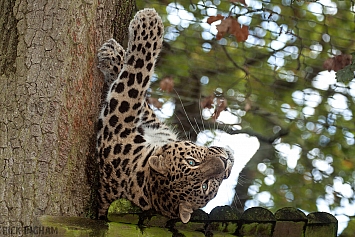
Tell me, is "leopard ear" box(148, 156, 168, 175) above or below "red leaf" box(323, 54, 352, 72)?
above

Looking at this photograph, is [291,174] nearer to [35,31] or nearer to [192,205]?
[192,205]

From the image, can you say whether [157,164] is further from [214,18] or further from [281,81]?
[281,81]

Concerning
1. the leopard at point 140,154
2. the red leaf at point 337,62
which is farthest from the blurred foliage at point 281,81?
the leopard at point 140,154

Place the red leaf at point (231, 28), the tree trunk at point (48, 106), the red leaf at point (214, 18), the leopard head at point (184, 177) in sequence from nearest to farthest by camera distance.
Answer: the tree trunk at point (48, 106) < the leopard head at point (184, 177) < the red leaf at point (231, 28) < the red leaf at point (214, 18)

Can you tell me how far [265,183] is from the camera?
7992mm

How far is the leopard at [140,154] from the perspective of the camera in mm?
3146

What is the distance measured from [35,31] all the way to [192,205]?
4.23 ft

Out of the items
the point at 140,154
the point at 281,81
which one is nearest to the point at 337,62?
the point at 281,81

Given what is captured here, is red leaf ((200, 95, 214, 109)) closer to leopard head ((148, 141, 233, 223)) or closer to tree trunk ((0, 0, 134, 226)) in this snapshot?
leopard head ((148, 141, 233, 223))

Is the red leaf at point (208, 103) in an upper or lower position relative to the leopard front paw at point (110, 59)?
lower

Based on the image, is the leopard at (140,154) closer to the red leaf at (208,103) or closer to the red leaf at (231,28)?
the red leaf at (231,28)

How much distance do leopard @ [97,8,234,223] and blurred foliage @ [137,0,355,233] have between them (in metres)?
2.20

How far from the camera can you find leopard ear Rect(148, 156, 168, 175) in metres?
3.25

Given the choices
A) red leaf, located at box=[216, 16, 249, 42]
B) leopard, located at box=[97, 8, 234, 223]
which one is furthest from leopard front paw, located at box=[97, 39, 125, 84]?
red leaf, located at box=[216, 16, 249, 42]
